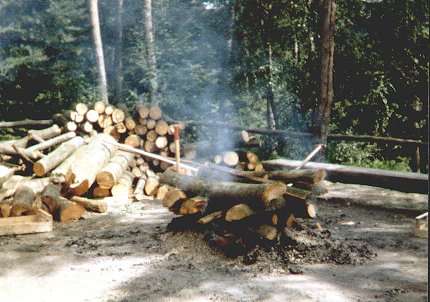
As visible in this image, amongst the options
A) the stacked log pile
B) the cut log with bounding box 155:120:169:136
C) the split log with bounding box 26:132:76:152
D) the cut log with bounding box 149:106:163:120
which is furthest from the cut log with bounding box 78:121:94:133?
the cut log with bounding box 155:120:169:136

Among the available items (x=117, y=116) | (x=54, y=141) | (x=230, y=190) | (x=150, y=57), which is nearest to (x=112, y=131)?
(x=117, y=116)

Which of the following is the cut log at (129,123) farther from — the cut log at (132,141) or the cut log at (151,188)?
the cut log at (151,188)

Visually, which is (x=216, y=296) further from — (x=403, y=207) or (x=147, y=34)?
(x=147, y=34)

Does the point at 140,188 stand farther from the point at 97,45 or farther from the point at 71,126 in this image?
the point at 97,45

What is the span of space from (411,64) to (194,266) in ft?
25.0

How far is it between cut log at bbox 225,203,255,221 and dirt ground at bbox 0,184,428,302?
0.52m

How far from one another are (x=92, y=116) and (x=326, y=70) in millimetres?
5385

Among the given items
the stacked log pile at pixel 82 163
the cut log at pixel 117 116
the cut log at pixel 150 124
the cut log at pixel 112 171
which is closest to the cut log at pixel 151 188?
the stacked log pile at pixel 82 163

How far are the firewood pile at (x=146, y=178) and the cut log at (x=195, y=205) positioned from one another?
0.01 m

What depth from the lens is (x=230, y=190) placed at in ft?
16.3

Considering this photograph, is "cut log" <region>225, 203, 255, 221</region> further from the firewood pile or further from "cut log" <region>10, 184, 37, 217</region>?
"cut log" <region>10, 184, 37, 217</region>

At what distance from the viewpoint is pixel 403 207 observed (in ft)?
23.2

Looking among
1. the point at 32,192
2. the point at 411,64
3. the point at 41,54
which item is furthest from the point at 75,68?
the point at 411,64

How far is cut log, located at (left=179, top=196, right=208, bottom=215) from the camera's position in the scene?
505 cm
